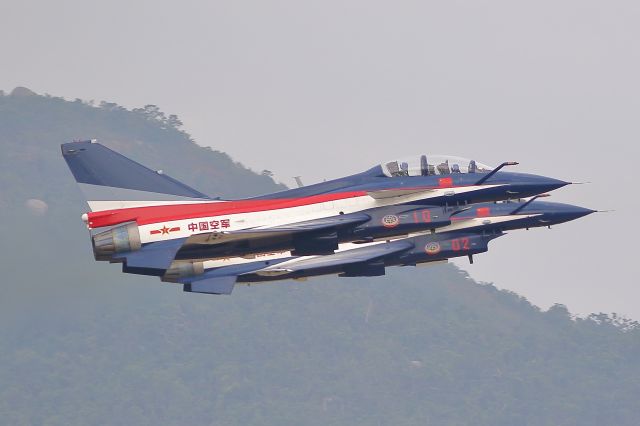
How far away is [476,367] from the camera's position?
126562 millimetres

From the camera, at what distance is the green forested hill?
11406 centimetres

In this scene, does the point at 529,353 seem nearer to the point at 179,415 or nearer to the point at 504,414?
the point at 504,414

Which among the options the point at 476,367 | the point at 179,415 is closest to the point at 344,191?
the point at 179,415

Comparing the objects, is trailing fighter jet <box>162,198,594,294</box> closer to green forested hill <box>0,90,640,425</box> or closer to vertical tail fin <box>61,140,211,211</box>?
vertical tail fin <box>61,140,211,211</box>

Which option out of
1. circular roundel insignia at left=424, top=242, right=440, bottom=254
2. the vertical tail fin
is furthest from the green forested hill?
the vertical tail fin

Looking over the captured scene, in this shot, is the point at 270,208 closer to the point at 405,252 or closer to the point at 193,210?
the point at 193,210

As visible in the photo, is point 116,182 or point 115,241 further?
point 116,182

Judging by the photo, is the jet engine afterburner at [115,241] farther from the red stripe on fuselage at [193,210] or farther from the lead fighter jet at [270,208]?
the red stripe on fuselage at [193,210]

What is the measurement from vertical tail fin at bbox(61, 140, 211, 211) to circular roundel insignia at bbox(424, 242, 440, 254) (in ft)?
38.2

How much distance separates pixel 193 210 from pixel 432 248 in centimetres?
1244

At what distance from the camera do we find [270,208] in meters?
45.9

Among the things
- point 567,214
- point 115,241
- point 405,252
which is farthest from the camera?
point 405,252

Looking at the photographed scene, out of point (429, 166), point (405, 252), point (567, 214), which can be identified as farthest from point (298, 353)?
point (429, 166)

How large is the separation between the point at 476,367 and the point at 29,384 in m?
36.7
